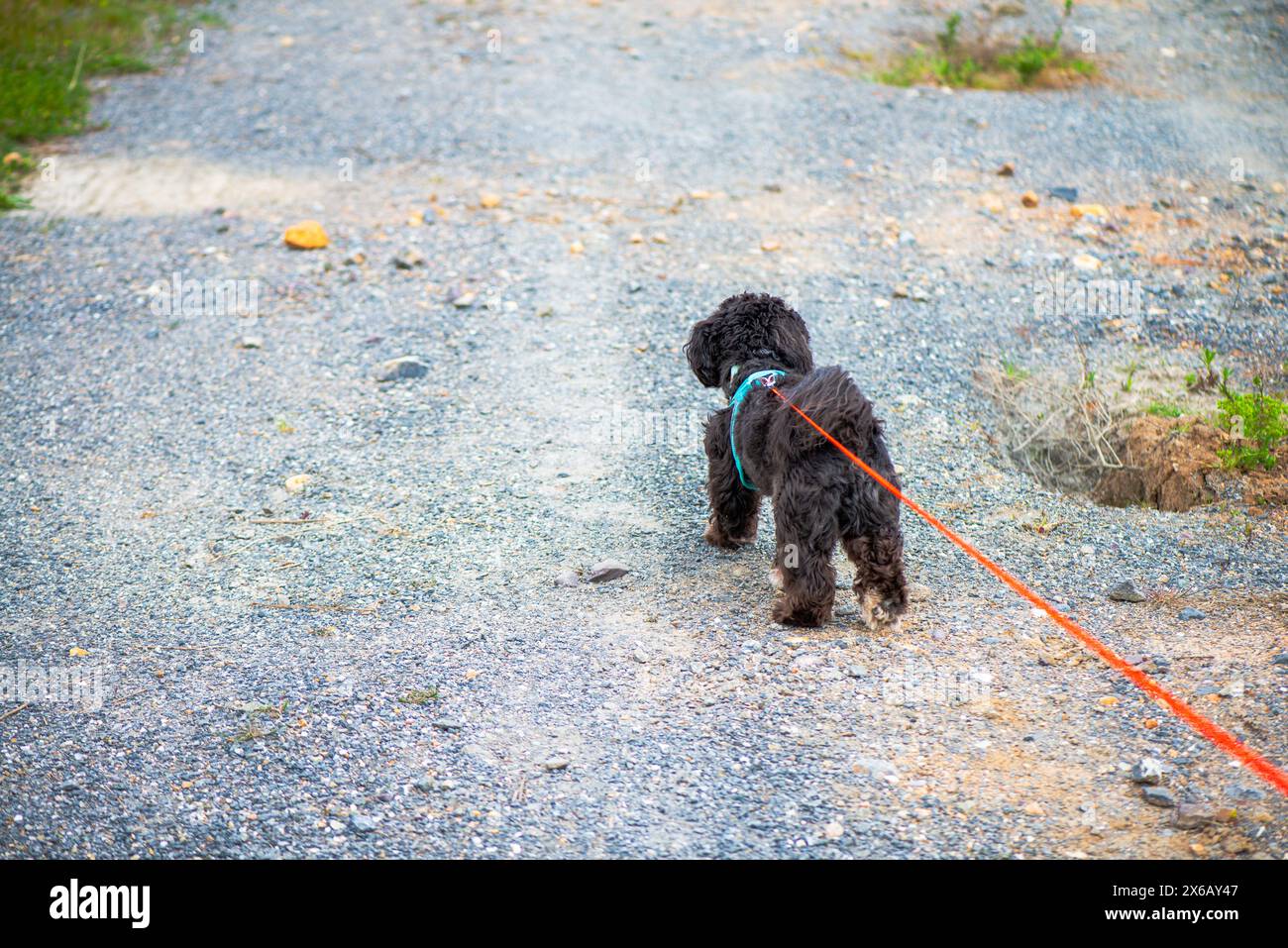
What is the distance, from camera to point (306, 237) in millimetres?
8289

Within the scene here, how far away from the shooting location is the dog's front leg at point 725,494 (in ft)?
16.8

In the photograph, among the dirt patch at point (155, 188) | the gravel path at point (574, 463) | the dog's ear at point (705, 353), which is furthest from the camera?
the dirt patch at point (155, 188)

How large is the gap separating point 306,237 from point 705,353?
4501 millimetres

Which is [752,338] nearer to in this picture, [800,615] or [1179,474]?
[800,615]

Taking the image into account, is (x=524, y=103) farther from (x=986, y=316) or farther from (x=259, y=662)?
(x=259, y=662)

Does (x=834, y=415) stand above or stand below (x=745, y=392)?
above

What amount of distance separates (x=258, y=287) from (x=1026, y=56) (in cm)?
826

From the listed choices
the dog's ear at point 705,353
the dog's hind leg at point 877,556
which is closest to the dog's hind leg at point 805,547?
the dog's hind leg at point 877,556

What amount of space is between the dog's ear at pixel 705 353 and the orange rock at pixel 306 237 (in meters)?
4.30

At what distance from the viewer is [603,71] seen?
1116 centimetres

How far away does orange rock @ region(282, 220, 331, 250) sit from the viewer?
8.27 m

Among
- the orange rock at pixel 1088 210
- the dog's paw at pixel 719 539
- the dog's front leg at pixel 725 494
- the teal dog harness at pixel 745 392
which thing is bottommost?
the dog's paw at pixel 719 539

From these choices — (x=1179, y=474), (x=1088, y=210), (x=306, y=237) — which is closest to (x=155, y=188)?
(x=306, y=237)

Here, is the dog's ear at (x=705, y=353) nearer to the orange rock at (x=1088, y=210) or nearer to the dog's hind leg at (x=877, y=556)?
the dog's hind leg at (x=877, y=556)
